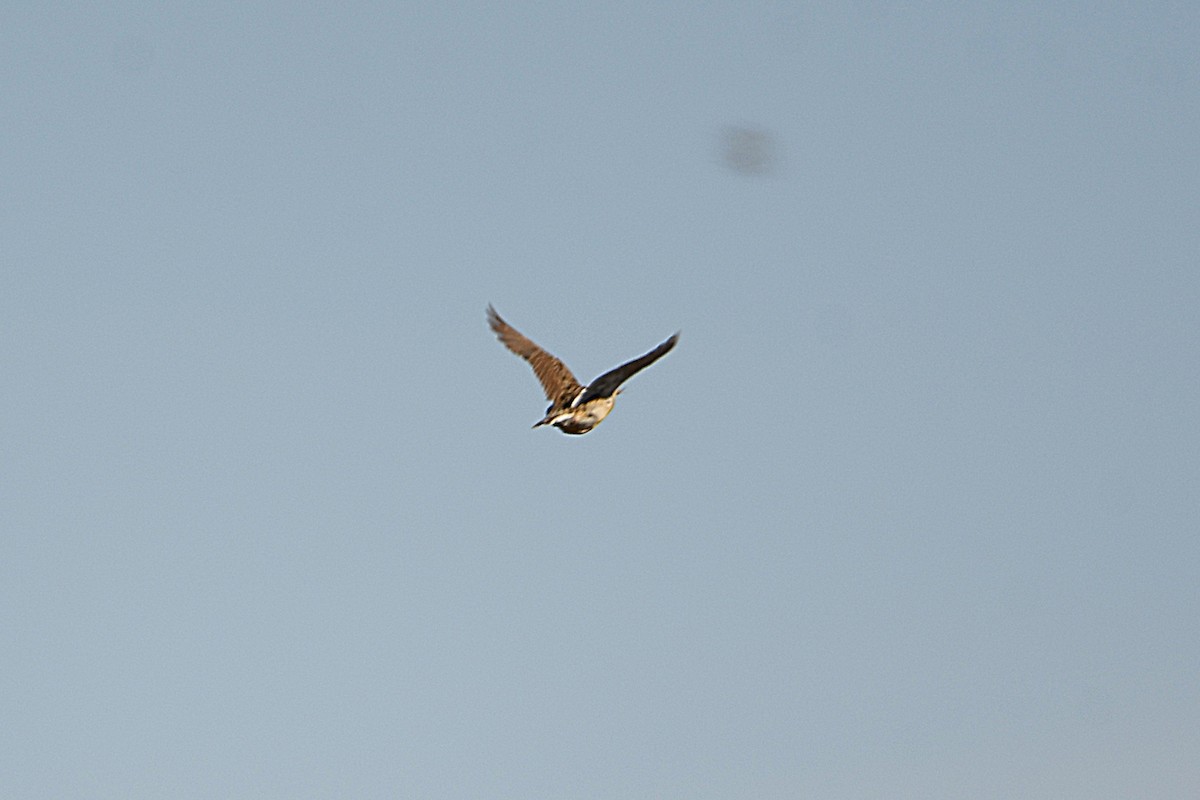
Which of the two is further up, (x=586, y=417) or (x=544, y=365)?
(x=544, y=365)

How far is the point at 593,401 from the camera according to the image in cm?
3503

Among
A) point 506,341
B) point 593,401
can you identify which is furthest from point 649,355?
point 506,341

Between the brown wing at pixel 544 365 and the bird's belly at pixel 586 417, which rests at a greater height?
the brown wing at pixel 544 365

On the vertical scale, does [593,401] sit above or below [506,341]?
below

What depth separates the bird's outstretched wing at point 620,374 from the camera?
3262 cm

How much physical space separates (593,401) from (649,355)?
8.34 feet

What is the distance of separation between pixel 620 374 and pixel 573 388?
297 cm

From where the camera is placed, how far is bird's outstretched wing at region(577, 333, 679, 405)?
3262cm

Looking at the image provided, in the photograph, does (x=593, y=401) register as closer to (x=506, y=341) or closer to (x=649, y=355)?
(x=649, y=355)

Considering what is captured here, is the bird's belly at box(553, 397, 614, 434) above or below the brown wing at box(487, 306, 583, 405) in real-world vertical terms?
below

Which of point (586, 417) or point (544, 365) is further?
point (544, 365)

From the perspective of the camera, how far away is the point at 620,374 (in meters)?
34.0

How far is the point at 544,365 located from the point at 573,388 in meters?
1.72

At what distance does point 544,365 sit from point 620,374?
4629 millimetres
